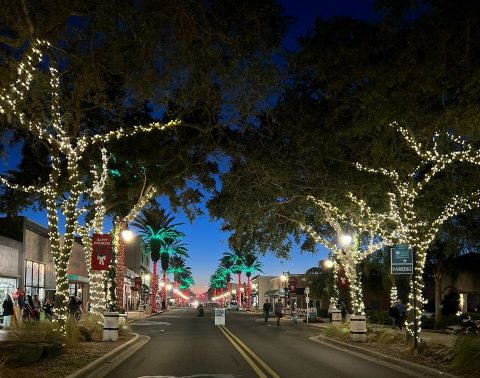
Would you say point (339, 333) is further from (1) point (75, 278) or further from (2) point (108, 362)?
(1) point (75, 278)

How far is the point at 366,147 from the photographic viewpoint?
1973 cm

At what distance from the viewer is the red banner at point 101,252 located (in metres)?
22.0

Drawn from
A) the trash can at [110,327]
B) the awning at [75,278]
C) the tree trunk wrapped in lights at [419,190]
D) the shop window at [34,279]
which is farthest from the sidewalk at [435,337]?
the awning at [75,278]

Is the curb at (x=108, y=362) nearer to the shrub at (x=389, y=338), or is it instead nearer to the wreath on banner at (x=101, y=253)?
the wreath on banner at (x=101, y=253)

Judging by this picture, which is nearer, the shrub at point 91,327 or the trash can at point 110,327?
the shrub at point 91,327

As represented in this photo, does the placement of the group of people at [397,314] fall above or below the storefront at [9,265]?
below

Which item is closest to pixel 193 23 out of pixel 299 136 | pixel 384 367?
pixel 299 136

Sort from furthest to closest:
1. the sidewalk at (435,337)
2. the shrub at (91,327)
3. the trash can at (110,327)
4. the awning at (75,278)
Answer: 1. the awning at (75,278)
2. the trash can at (110,327)
3. the shrub at (91,327)
4. the sidewalk at (435,337)

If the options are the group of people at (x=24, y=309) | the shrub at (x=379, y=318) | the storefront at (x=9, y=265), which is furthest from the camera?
the shrub at (x=379, y=318)

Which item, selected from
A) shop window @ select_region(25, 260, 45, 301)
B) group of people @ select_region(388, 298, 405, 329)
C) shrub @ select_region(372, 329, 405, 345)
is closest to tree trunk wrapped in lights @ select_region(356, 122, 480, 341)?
shrub @ select_region(372, 329, 405, 345)

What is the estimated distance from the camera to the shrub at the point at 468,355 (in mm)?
13523

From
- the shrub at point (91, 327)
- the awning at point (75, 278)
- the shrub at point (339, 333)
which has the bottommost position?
the shrub at point (339, 333)

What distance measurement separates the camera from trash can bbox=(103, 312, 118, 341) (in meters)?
21.7

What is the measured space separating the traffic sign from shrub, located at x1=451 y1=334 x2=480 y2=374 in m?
3.87
